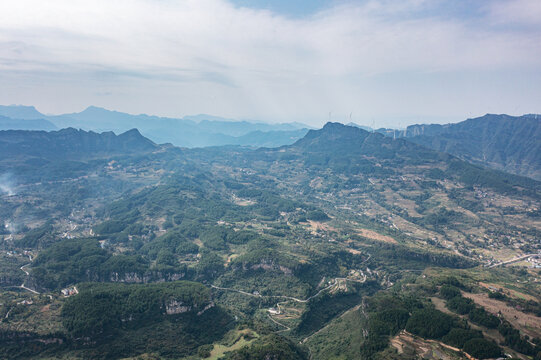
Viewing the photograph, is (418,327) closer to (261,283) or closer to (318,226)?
(261,283)

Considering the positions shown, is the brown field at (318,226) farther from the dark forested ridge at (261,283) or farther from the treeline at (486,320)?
the treeline at (486,320)

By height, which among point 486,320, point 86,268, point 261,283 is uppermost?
point 486,320

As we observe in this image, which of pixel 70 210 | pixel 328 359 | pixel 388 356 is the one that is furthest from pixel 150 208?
pixel 388 356

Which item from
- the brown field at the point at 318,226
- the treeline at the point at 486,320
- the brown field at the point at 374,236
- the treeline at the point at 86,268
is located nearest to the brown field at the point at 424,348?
the treeline at the point at 486,320

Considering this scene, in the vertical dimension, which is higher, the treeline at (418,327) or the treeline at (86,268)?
the treeline at (418,327)

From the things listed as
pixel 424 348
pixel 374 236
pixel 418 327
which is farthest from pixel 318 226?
pixel 424 348

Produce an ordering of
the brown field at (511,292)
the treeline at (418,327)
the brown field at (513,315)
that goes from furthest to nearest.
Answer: the brown field at (511,292)
the brown field at (513,315)
the treeline at (418,327)

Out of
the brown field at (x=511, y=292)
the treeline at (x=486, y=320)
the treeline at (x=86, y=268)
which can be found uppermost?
the treeline at (x=486, y=320)

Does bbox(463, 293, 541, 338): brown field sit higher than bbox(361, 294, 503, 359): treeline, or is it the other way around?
bbox(463, 293, 541, 338): brown field

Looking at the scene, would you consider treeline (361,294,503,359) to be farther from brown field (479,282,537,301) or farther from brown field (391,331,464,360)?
brown field (479,282,537,301)

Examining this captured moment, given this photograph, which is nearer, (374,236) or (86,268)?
(86,268)

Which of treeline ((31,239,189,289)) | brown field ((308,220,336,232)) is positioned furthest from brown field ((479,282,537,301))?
treeline ((31,239,189,289))
